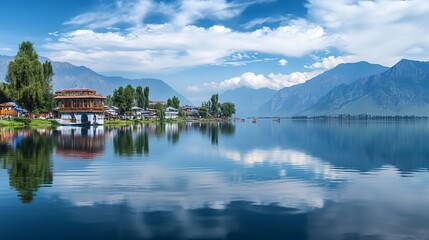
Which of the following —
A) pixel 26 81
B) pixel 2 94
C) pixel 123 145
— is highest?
pixel 26 81

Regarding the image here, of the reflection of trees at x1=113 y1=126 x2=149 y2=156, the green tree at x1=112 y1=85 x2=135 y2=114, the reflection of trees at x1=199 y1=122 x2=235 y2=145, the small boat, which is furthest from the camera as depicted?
the green tree at x1=112 y1=85 x2=135 y2=114

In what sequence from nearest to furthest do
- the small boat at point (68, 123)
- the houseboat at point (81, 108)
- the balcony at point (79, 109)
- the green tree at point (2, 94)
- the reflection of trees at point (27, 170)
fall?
1. the reflection of trees at point (27, 170)
2. the small boat at point (68, 123)
3. the balcony at point (79, 109)
4. the houseboat at point (81, 108)
5. the green tree at point (2, 94)

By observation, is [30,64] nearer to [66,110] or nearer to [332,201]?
[66,110]

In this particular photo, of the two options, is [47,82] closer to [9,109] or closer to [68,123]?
[68,123]

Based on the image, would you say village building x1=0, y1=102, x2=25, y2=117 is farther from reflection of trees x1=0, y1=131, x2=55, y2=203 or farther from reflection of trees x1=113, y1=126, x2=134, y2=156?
reflection of trees x1=0, y1=131, x2=55, y2=203

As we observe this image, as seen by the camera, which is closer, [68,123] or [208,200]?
[208,200]

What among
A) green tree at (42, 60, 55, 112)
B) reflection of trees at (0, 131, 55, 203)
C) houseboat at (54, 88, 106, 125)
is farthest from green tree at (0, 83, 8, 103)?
reflection of trees at (0, 131, 55, 203)

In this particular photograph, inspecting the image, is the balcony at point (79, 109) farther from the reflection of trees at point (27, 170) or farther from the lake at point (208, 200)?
the lake at point (208, 200)

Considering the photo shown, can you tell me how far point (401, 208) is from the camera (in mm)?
19609

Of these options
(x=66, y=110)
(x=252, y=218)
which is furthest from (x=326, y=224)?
(x=66, y=110)

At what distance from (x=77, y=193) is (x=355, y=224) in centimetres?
1531

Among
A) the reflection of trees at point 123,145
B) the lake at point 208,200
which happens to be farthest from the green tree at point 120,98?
the lake at point 208,200

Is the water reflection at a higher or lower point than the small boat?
lower

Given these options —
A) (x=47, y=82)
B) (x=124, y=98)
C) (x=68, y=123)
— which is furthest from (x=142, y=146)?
(x=124, y=98)
